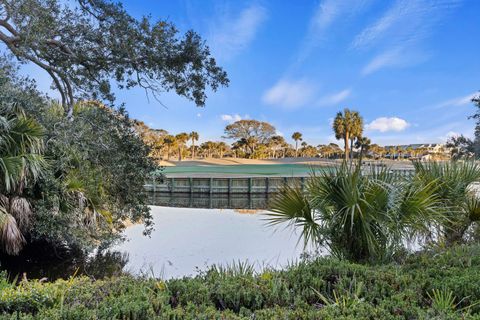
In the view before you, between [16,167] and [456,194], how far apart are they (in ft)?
22.3

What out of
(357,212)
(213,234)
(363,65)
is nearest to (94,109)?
(213,234)

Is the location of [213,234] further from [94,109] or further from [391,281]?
[391,281]

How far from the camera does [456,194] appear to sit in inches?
195

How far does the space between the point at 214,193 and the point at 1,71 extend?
17.2m

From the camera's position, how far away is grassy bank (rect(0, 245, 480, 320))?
186 centimetres

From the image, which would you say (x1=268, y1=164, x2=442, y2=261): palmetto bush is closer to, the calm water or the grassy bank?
the grassy bank

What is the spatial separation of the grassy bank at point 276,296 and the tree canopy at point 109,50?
4.79m

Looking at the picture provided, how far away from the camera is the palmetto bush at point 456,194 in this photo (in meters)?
4.92

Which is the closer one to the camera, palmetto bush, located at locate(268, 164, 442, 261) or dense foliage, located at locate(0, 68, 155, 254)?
palmetto bush, located at locate(268, 164, 442, 261)

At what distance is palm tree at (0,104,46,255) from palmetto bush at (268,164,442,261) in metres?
4.12

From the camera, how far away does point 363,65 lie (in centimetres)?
1093

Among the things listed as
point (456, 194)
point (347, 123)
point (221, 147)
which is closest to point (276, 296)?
point (456, 194)

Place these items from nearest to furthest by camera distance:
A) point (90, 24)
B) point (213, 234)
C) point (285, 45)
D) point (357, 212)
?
point (357, 212) < point (90, 24) < point (213, 234) < point (285, 45)

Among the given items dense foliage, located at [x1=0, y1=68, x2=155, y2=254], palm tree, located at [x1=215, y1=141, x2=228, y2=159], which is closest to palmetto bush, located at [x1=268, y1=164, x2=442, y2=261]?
dense foliage, located at [x1=0, y1=68, x2=155, y2=254]
